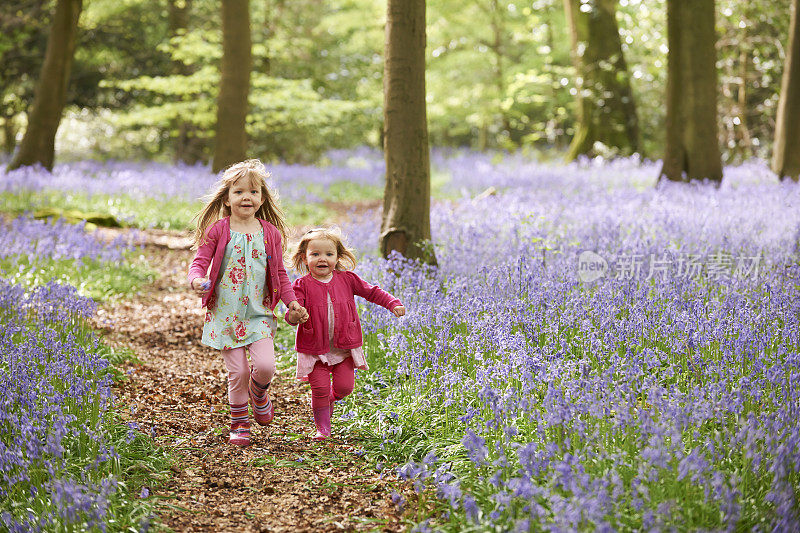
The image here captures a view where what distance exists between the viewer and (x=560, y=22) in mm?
24531

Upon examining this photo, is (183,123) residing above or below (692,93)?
above

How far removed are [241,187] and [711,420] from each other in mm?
2934

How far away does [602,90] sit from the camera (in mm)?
16359

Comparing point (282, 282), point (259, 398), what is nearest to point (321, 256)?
point (282, 282)

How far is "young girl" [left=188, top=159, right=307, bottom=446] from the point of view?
439cm

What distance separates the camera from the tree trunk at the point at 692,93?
11289 millimetres

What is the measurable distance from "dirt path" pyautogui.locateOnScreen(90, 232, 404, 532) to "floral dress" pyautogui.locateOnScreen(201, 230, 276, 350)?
64cm

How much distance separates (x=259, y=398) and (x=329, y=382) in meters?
0.49

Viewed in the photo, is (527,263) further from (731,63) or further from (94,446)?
(731,63)

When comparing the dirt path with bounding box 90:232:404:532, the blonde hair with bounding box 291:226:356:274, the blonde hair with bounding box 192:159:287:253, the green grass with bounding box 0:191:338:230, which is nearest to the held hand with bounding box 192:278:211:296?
the blonde hair with bounding box 192:159:287:253

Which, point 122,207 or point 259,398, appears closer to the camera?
point 259,398

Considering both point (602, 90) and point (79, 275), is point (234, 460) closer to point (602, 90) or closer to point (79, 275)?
point (79, 275)

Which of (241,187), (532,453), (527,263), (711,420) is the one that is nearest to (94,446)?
(241,187)

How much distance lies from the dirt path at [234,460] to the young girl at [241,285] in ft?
0.99
